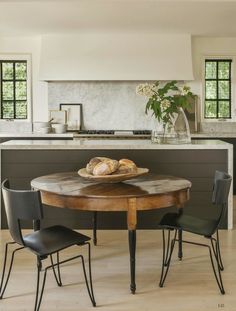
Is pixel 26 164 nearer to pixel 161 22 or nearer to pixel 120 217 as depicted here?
pixel 120 217

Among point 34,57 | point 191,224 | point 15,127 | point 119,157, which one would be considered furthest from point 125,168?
point 34,57

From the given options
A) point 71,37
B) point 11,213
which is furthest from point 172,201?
point 71,37

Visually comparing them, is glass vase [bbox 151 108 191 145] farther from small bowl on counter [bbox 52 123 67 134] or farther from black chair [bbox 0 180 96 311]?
small bowl on counter [bbox 52 123 67 134]

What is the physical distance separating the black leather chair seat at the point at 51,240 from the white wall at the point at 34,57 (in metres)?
4.58

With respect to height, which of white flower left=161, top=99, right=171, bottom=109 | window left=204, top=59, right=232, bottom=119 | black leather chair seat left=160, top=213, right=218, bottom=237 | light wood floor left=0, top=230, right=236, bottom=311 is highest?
window left=204, top=59, right=232, bottom=119

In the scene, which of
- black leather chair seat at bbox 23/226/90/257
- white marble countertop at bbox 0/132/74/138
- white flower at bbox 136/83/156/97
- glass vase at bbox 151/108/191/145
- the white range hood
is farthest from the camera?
the white range hood

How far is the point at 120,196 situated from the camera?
2.76 m

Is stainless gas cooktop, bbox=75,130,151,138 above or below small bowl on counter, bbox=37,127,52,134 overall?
below

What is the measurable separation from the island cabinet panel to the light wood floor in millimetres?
583

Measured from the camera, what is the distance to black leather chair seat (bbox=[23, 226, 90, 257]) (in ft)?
8.55

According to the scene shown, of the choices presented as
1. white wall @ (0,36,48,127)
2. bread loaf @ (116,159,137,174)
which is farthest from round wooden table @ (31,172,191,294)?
white wall @ (0,36,48,127)

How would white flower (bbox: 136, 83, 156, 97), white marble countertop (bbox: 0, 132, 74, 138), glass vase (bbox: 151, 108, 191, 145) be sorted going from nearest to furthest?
white flower (bbox: 136, 83, 156, 97) → glass vase (bbox: 151, 108, 191, 145) → white marble countertop (bbox: 0, 132, 74, 138)

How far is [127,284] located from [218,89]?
4982 mm

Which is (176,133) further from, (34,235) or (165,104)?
(34,235)
